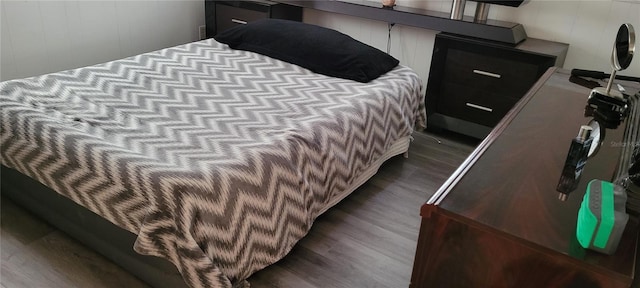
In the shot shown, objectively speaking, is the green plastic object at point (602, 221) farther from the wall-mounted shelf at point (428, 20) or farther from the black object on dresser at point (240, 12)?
the black object on dresser at point (240, 12)

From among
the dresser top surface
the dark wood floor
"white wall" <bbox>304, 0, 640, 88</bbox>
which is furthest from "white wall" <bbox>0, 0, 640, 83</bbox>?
the dresser top surface

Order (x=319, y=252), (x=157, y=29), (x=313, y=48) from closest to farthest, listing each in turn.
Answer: (x=319, y=252)
(x=313, y=48)
(x=157, y=29)

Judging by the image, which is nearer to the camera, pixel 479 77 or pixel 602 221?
pixel 602 221

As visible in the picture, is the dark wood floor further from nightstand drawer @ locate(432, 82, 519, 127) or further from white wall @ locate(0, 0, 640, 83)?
white wall @ locate(0, 0, 640, 83)

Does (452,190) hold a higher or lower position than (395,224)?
higher

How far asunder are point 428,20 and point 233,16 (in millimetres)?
1490

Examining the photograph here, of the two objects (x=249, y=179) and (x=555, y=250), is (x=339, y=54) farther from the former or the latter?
(x=555, y=250)

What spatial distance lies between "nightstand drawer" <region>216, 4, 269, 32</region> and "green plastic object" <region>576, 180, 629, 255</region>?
276cm

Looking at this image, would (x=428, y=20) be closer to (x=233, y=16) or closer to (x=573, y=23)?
(x=573, y=23)

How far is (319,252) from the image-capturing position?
1.91m

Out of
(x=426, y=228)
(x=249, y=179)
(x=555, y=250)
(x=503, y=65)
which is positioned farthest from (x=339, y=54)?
(x=555, y=250)

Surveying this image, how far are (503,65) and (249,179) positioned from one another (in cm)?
179

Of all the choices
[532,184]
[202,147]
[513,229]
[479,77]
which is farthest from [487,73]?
[513,229]

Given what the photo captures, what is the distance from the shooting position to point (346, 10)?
10.3 ft
